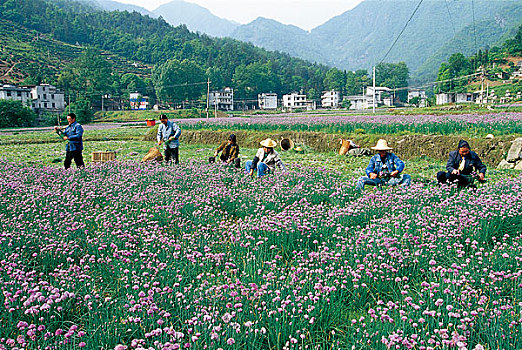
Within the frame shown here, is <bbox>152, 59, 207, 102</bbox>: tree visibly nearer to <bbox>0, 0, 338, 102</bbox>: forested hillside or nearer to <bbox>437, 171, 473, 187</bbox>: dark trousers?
<bbox>0, 0, 338, 102</bbox>: forested hillside

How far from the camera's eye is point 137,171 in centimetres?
982

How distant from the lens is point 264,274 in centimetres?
388

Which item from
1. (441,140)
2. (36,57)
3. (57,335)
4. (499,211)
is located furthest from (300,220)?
(36,57)

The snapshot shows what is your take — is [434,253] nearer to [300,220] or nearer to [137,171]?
[300,220]

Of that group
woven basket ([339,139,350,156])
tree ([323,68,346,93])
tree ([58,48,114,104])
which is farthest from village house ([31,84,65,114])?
tree ([323,68,346,93])

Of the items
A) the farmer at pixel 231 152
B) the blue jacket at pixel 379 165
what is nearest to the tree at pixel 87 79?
the farmer at pixel 231 152

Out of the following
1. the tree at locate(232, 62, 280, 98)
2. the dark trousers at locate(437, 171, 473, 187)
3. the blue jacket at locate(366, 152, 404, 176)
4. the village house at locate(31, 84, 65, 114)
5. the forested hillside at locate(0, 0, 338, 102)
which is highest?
the forested hillside at locate(0, 0, 338, 102)

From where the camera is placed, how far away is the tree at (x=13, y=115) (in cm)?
4806

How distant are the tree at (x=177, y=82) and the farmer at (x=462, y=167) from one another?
9392cm

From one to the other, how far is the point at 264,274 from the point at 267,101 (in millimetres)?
131404

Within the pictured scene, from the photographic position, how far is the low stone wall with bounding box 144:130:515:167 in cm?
1289

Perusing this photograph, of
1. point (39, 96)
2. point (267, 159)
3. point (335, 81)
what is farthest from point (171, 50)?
point (267, 159)

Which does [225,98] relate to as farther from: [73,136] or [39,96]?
[73,136]

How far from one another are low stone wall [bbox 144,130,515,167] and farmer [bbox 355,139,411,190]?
6213mm
